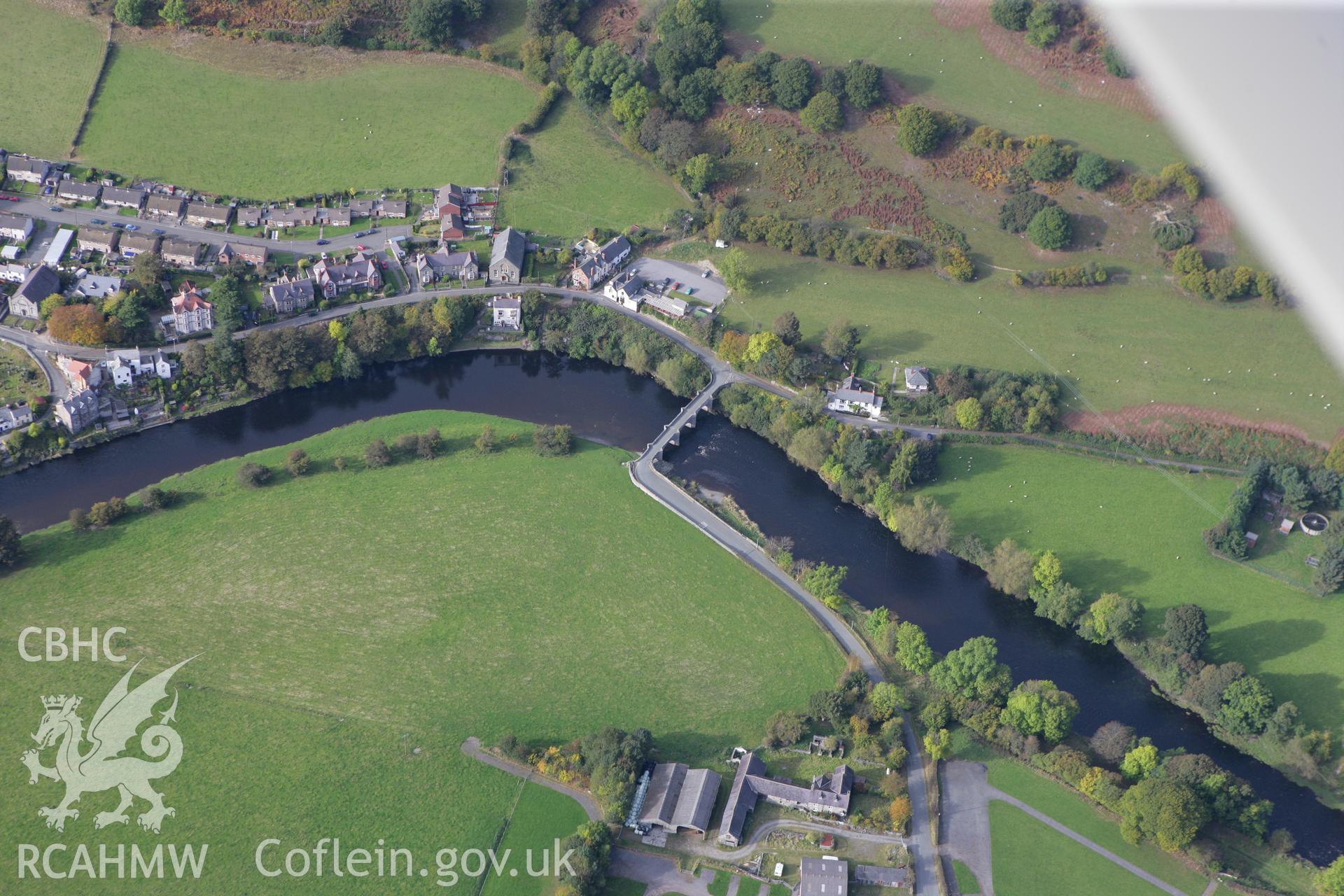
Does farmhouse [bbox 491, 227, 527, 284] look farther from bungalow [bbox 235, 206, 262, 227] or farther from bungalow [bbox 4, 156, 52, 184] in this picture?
bungalow [bbox 4, 156, 52, 184]

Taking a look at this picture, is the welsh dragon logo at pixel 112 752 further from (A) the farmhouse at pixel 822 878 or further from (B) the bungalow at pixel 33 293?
(B) the bungalow at pixel 33 293

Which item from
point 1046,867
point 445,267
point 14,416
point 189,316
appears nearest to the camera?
point 1046,867

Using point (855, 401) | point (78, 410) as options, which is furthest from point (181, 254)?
point (855, 401)

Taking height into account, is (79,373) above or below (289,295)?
below

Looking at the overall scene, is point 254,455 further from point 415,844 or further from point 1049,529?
point 1049,529

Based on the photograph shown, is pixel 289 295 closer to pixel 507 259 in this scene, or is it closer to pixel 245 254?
pixel 245 254

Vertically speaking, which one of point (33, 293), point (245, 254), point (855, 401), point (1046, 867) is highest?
point (245, 254)

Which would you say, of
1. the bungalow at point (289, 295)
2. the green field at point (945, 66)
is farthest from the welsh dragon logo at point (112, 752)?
the green field at point (945, 66)
